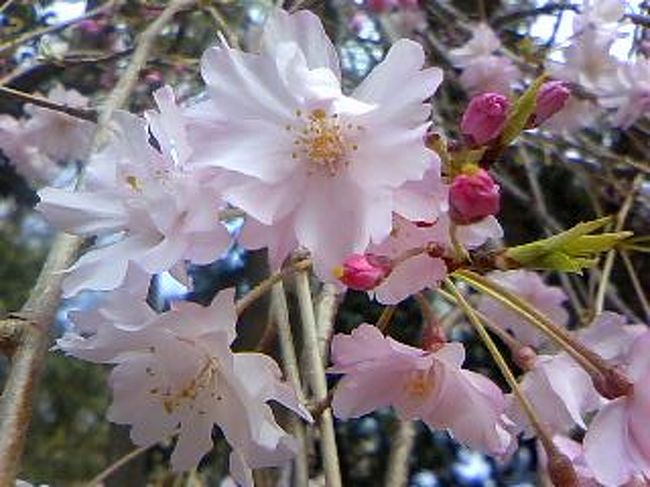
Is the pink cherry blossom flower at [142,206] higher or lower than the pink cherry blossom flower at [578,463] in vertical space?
higher

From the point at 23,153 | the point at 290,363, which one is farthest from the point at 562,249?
the point at 23,153

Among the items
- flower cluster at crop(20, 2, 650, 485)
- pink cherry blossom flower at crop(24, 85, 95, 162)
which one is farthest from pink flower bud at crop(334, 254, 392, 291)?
pink cherry blossom flower at crop(24, 85, 95, 162)

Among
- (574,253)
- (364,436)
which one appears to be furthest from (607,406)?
(364,436)

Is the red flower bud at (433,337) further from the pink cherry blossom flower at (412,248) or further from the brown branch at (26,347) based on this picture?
the brown branch at (26,347)

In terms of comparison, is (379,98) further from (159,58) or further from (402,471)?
(159,58)

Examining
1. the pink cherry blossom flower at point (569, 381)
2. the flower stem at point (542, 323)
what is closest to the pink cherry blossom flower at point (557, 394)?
the pink cherry blossom flower at point (569, 381)

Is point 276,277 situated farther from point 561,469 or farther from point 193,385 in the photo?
point 561,469

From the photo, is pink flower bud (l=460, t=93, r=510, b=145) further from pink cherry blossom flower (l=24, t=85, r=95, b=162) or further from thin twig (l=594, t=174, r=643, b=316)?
pink cherry blossom flower (l=24, t=85, r=95, b=162)
